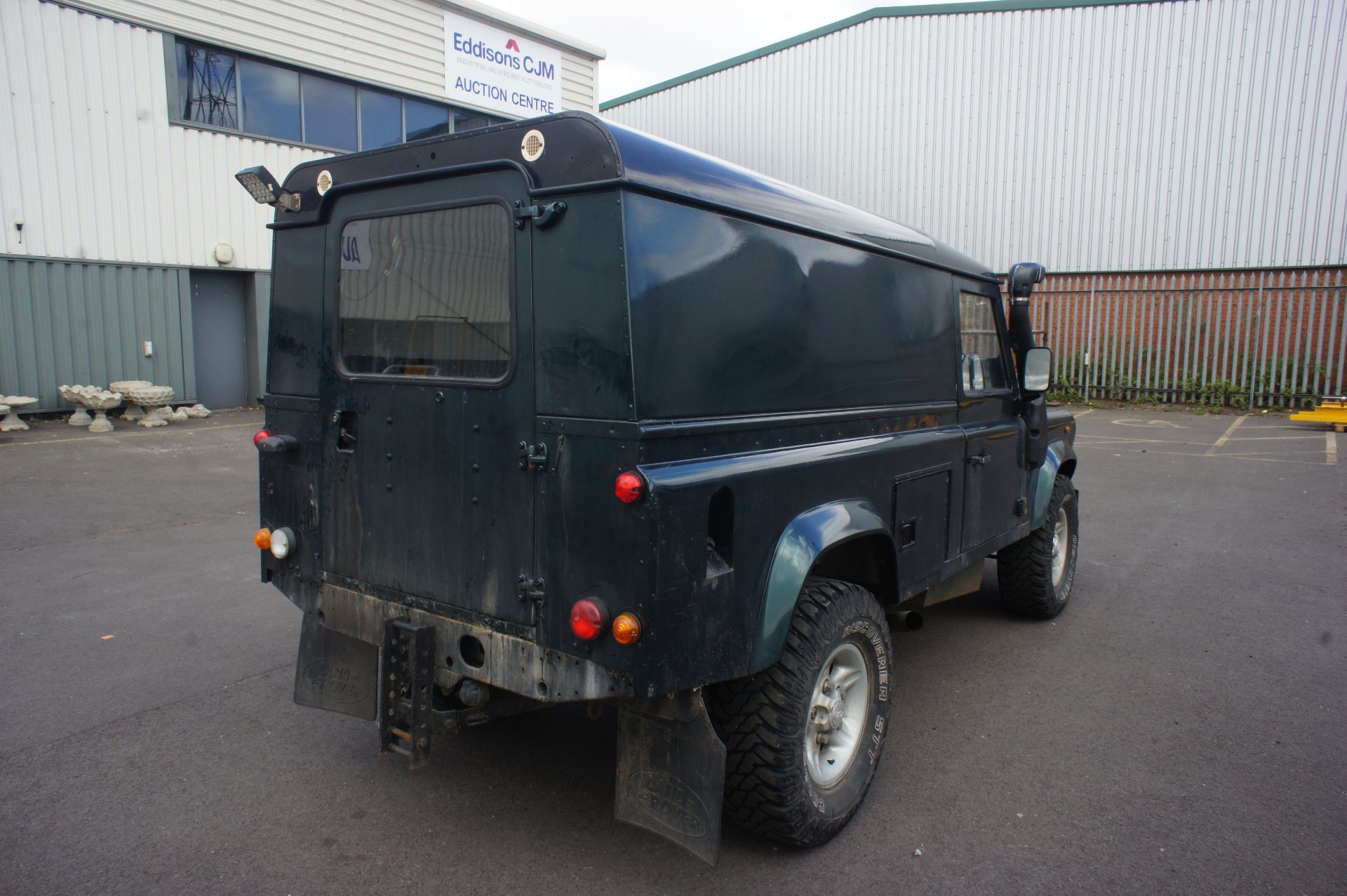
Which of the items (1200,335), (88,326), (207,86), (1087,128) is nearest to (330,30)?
(207,86)

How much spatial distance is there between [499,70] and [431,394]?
17.3 m

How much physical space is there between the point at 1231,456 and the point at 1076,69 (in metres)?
10.7

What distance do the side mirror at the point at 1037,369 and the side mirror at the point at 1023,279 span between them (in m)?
0.31

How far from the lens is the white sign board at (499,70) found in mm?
17250

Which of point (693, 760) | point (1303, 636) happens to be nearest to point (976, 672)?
point (1303, 636)

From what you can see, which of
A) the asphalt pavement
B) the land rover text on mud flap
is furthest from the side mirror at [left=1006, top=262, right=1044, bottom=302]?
the asphalt pavement

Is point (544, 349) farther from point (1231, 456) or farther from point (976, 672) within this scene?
point (1231, 456)

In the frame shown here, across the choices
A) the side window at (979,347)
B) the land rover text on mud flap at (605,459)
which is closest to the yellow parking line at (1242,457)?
the side window at (979,347)

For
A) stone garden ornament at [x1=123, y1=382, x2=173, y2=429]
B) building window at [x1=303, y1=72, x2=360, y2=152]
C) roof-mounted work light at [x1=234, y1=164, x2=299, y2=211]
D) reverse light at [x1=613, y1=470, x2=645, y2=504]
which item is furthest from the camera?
building window at [x1=303, y1=72, x2=360, y2=152]

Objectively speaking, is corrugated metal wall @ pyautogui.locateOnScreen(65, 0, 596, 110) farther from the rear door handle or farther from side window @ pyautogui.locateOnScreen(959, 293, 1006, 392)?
side window @ pyautogui.locateOnScreen(959, 293, 1006, 392)

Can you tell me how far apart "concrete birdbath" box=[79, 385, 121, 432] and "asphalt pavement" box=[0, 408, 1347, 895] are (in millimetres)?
6464

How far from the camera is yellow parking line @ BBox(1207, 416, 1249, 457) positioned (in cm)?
1239

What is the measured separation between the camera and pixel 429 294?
9.68 ft

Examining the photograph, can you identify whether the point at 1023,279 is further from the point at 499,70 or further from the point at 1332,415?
the point at 499,70
